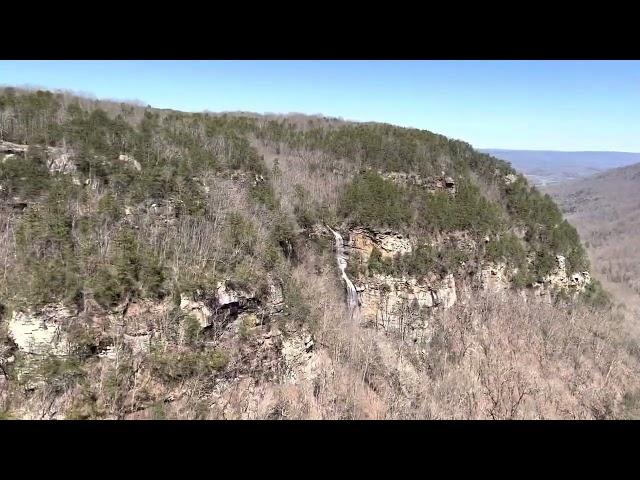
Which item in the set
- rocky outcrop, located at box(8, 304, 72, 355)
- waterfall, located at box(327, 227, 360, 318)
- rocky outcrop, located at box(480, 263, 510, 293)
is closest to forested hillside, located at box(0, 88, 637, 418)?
rocky outcrop, located at box(8, 304, 72, 355)

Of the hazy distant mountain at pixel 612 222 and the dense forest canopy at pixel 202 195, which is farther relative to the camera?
the hazy distant mountain at pixel 612 222

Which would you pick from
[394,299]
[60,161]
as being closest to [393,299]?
[394,299]

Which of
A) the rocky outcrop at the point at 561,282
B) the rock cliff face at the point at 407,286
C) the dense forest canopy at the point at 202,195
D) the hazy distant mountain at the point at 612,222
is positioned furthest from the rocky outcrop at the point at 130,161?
the hazy distant mountain at the point at 612,222

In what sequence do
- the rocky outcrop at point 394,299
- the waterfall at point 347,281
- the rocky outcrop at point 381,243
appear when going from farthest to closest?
the rocky outcrop at point 381,243, the rocky outcrop at point 394,299, the waterfall at point 347,281

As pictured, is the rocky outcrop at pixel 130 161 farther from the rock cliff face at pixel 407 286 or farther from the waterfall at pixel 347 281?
the rock cliff face at pixel 407 286

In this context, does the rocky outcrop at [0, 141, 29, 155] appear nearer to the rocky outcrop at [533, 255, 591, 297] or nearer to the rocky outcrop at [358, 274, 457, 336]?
the rocky outcrop at [358, 274, 457, 336]

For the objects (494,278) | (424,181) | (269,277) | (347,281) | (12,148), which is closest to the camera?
(269,277)

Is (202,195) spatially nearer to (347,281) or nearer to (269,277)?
(269,277)
